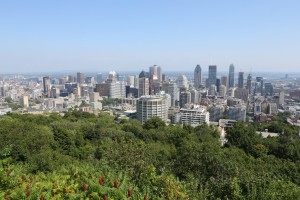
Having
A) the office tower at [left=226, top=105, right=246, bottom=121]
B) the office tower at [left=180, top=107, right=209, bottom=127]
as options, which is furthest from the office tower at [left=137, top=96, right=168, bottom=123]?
the office tower at [left=226, top=105, right=246, bottom=121]

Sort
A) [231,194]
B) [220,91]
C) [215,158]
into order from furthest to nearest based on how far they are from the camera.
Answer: [220,91]
[215,158]
[231,194]

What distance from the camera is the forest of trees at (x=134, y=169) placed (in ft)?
12.9

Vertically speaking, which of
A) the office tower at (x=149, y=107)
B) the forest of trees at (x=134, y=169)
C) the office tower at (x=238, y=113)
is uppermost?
the forest of trees at (x=134, y=169)

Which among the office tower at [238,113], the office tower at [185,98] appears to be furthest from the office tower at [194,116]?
the office tower at [185,98]

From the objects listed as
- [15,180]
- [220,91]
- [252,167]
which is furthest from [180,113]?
[220,91]

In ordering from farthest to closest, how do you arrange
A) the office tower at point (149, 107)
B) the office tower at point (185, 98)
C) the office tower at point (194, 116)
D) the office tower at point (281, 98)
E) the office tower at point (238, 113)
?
1. the office tower at point (281, 98)
2. the office tower at point (185, 98)
3. the office tower at point (238, 113)
4. the office tower at point (194, 116)
5. the office tower at point (149, 107)

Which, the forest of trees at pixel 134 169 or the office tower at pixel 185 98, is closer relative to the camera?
the forest of trees at pixel 134 169

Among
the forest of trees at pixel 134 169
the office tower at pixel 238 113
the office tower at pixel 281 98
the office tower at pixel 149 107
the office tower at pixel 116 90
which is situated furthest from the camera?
the office tower at pixel 116 90

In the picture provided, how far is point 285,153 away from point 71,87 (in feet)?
273

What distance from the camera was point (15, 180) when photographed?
4.13m

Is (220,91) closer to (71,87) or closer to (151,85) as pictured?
(151,85)

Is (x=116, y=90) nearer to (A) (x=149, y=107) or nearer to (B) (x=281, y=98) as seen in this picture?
(A) (x=149, y=107)

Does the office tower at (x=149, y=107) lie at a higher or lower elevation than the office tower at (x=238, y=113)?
higher

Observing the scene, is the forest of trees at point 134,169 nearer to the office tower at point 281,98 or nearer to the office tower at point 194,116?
the office tower at point 194,116
